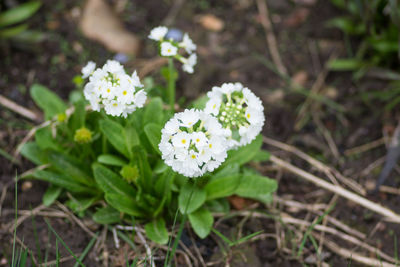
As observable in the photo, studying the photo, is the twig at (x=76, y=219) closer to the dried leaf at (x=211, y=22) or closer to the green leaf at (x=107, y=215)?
the green leaf at (x=107, y=215)

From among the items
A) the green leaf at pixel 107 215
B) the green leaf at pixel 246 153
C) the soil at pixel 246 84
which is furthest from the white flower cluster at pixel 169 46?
the soil at pixel 246 84

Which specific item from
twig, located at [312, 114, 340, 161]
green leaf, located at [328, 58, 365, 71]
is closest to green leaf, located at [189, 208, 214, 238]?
twig, located at [312, 114, 340, 161]

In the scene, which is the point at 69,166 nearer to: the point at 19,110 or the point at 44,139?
the point at 44,139

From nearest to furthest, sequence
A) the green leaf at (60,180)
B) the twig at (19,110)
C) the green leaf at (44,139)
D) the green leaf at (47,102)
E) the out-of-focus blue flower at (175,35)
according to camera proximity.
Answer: the green leaf at (60,180) → the green leaf at (44,139) → the green leaf at (47,102) → the twig at (19,110) → the out-of-focus blue flower at (175,35)

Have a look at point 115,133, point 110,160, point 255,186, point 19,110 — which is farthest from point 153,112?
point 19,110

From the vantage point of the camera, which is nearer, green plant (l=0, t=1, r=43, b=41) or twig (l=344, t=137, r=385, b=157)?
twig (l=344, t=137, r=385, b=157)

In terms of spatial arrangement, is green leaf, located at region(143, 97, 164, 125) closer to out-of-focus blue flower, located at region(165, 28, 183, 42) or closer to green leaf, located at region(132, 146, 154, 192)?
green leaf, located at region(132, 146, 154, 192)
